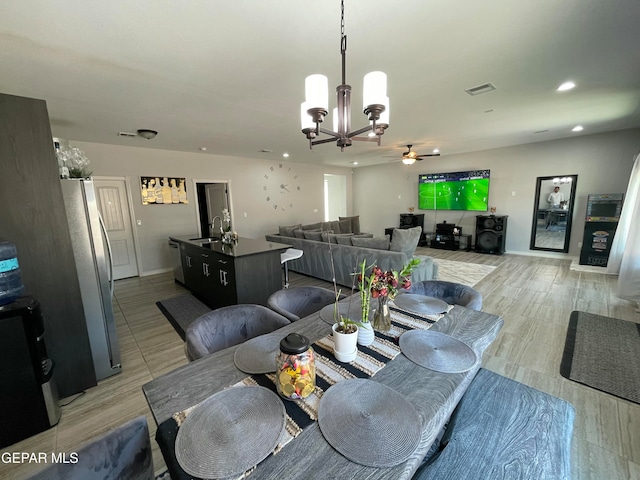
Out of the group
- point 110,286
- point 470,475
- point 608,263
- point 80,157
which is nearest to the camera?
point 470,475

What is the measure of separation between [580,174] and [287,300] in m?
7.05

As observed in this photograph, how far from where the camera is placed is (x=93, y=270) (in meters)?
2.18

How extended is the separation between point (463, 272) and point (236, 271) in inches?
170

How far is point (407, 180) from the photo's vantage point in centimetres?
832

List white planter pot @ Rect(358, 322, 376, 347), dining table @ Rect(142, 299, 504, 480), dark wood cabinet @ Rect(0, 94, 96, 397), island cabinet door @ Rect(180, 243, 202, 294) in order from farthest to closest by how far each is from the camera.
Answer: island cabinet door @ Rect(180, 243, 202, 294) → dark wood cabinet @ Rect(0, 94, 96, 397) → white planter pot @ Rect(358, 322, 376, 347) → dining table @ Rect(142, 299, 504, 480)

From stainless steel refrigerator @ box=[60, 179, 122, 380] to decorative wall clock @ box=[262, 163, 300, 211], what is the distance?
516 cm

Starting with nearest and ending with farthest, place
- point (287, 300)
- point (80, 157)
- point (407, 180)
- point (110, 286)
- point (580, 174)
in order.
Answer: point (287, 300)
point (80, 157)
point (110, 286)
point (580, 174)
point (407, 180)

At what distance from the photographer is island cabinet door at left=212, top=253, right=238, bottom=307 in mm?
3248

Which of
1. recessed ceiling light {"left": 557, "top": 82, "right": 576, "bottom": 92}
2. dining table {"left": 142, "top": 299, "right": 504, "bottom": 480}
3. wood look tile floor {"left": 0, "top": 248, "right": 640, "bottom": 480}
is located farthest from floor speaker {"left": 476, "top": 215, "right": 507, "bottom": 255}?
dining table {"left": 142, "top": 299, "right": 504, "bottom": 480}

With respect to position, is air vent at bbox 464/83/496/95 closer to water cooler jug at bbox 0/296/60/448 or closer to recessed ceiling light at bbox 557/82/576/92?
recessed ceiling light at bbox 557/82/576/92

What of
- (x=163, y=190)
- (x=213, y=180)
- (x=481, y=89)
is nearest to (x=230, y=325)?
(x=481, y=89)

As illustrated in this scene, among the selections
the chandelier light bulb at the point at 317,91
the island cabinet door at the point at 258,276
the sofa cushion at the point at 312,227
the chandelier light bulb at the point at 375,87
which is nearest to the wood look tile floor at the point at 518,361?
the island cabinet door at the point at 258,276

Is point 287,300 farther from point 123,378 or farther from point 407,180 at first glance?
point 407,180

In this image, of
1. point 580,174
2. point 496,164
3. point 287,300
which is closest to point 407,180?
point 496,164
